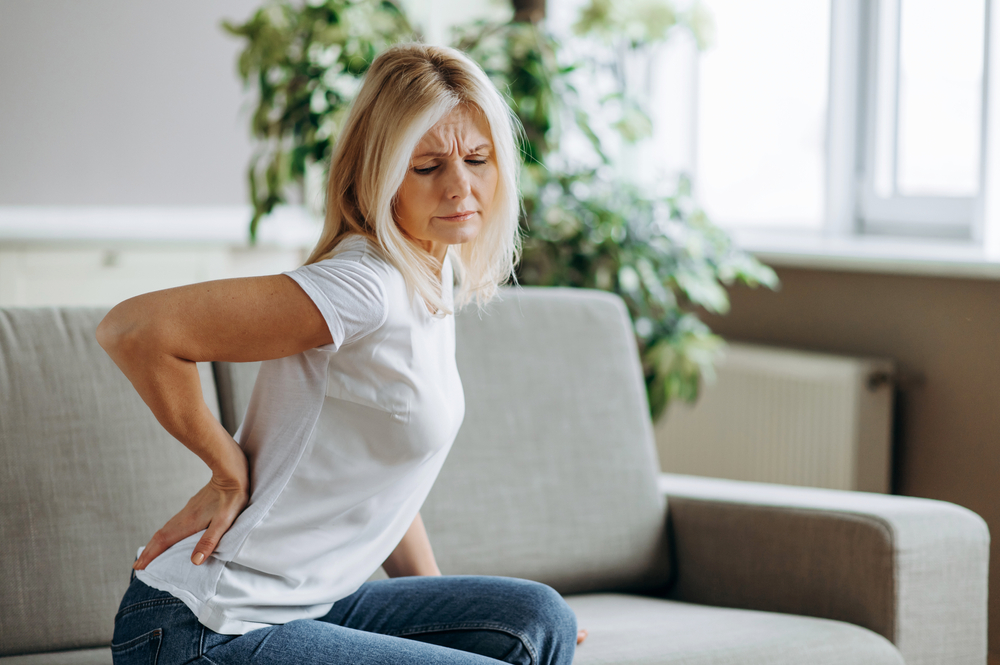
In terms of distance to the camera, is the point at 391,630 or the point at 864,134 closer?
the point at 391,630

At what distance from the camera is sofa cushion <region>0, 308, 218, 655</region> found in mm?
1281

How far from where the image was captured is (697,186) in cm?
325

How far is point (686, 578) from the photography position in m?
1.68

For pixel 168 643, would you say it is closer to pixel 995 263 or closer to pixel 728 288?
pixel 995 263

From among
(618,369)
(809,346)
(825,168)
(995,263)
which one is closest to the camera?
(618,369)

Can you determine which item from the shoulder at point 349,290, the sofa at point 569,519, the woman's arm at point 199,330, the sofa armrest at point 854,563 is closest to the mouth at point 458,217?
the shoulder at point 349,290

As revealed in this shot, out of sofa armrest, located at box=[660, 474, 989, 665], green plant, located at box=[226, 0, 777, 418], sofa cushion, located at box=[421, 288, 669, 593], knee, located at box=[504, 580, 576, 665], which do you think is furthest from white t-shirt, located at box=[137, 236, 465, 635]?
green plant, located at box=[226, 0, 777, 418]

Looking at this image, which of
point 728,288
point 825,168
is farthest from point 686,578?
point 825,168

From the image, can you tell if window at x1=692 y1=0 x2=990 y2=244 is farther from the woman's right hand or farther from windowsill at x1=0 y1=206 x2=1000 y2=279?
the woman's right hand

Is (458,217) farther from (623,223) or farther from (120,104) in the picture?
(120,104)

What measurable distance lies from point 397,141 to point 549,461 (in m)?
0.78

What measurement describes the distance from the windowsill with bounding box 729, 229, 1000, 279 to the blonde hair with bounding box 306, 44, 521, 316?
1455 millimetres

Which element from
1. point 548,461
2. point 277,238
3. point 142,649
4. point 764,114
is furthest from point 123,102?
point 142,649

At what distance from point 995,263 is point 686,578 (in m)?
1.03
